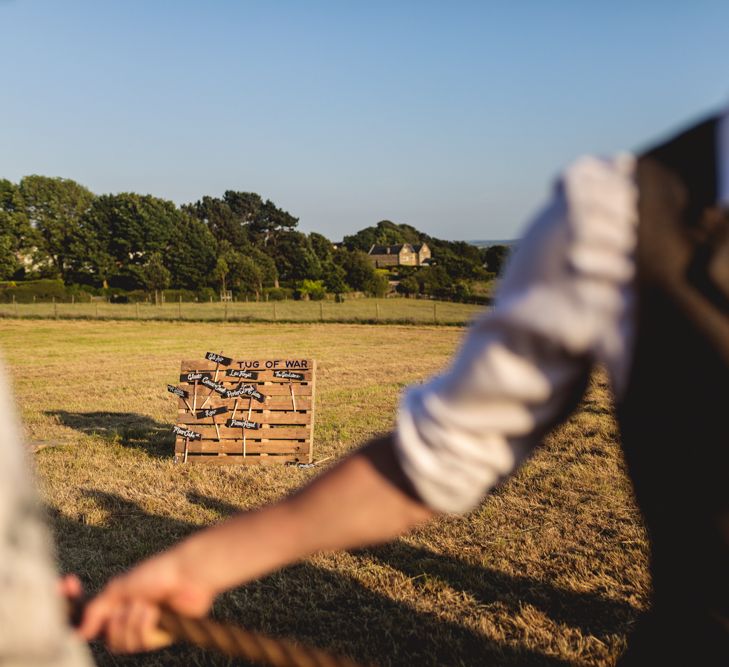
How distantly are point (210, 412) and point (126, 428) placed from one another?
100 inches

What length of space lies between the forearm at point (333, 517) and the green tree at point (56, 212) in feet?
236

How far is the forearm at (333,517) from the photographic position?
828 millimetres

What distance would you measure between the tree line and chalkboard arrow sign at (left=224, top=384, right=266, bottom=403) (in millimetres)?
51681

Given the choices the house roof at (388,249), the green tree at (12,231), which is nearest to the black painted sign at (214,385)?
the green tree at (12,231)

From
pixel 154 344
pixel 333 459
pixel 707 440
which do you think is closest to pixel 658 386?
pixel 707 440

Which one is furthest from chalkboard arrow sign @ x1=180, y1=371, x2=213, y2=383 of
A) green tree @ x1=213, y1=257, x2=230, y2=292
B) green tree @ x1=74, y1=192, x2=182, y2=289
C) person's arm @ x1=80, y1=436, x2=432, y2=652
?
green tree @ x1=74, y1=192, x2=182, y2=289

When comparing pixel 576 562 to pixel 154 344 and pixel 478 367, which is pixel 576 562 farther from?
pixel 154 344

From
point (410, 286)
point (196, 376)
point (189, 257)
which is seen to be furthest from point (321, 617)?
point (189, 257)

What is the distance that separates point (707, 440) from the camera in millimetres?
705

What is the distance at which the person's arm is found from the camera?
0.83 m

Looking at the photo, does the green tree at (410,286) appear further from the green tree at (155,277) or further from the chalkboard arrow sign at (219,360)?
the chalkboard arrow sign at (219,360)

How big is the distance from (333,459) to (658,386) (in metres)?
7.85

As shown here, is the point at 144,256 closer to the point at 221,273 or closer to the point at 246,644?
the point at 221,273

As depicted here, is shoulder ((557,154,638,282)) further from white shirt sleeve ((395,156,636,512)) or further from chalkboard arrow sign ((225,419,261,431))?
chalkboard arrow sign ((225,419,261,431))
